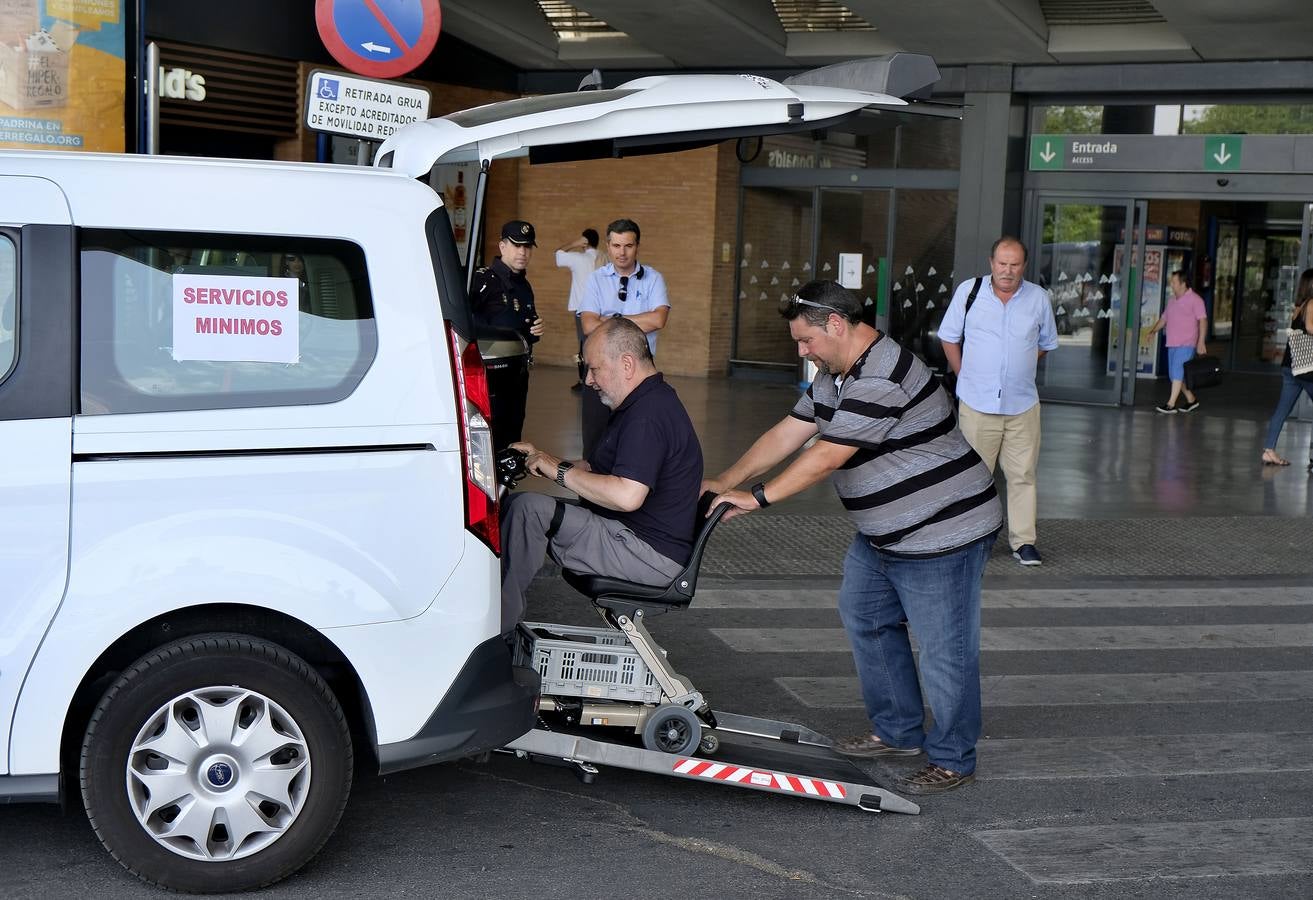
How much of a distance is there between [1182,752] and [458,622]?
289cm

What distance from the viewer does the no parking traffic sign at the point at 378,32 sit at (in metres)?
6.99

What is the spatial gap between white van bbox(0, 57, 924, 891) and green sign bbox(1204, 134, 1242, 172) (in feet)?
48.8

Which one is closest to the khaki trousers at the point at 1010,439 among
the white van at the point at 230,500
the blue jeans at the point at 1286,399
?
the white van at the point at 230,500

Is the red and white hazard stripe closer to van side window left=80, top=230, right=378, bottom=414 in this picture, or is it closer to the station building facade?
van side window left=80, top=230, right=378, bottom=414

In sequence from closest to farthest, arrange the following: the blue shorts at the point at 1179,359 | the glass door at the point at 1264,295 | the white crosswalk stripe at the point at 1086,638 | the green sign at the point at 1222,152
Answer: the white crosswalk stripe at the point at 1086,638, the green sign at the point at 1222,152, the blue shorts at the point at 1179,359, the glass door at the point at 1264,295

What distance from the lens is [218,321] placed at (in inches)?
147

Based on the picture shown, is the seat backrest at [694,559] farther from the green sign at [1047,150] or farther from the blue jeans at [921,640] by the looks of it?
the green sign at [1047,150]

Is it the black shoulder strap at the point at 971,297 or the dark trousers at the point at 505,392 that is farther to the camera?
the black shoulder strap at the point at 971,297

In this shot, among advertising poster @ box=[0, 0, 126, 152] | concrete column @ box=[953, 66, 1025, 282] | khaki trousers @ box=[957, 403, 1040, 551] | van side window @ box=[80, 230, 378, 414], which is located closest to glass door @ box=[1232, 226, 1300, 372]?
concrete column @ box=[953, 66, 1025, 282]

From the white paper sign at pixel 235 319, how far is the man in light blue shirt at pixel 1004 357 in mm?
5239

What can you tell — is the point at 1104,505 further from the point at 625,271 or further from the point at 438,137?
the point at 438,137

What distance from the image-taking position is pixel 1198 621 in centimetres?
739

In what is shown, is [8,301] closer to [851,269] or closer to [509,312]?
[509,312]

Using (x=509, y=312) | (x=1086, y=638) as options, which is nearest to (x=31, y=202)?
(x=509, y=312)
